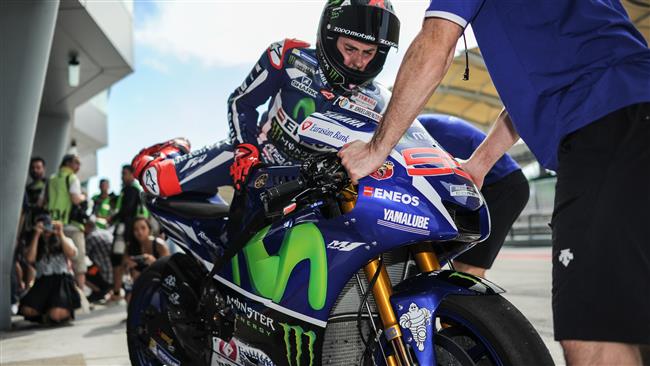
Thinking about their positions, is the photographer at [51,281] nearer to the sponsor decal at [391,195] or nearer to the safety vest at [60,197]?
the safety vest at [60,197]

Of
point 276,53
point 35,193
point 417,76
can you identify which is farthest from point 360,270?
point 35,193

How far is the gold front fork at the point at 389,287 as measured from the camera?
6.70ft

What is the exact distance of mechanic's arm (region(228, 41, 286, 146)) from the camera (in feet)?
10.8

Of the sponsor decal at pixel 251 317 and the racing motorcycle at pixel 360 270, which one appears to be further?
the sponsor decal at pixel 251 317

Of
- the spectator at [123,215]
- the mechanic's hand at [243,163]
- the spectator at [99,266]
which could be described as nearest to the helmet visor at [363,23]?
the mechanic's hand at [243,163]

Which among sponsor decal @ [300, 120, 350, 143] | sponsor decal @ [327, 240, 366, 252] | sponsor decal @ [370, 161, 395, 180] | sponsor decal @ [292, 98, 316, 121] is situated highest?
sponsor decal @ [300, 120, 350, 143]

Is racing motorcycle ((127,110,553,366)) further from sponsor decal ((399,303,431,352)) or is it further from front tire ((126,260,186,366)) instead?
front tire ((126,260,186,366))

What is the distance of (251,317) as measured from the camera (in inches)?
97.1

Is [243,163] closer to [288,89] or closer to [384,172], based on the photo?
[384,172]

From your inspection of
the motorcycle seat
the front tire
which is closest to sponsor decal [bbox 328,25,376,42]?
the motorcycle seat

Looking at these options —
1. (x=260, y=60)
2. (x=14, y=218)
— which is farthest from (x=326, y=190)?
(x=14, y=218)

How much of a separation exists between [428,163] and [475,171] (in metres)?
0.35

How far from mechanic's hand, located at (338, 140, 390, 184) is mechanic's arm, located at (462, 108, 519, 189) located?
0.60 metres

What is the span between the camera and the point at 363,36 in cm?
294
